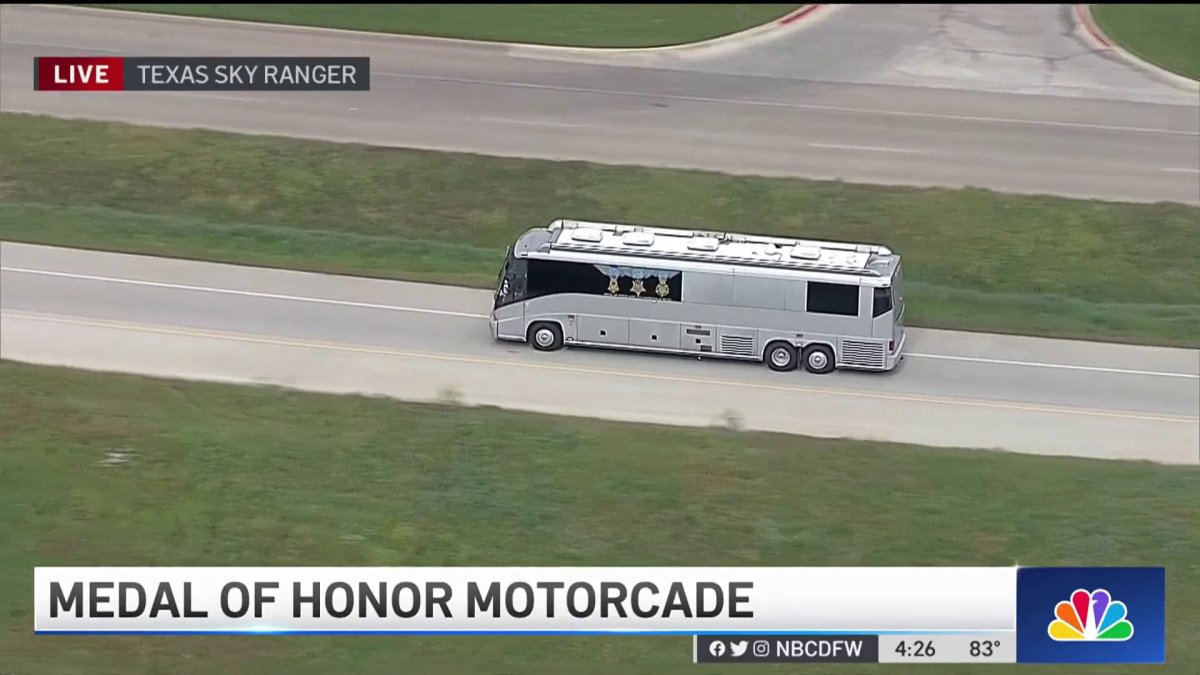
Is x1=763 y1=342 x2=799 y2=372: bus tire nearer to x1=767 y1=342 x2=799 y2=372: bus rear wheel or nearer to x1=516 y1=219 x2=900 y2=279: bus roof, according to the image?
x1=767 y1=342 x2=799 y2=372: bus rear wheel

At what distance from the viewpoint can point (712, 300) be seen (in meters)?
32.5

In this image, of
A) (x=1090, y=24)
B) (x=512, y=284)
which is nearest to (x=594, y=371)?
(x=512, y=284)

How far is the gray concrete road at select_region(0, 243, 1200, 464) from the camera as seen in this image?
30.3 metres

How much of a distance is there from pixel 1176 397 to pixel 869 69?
790 inches

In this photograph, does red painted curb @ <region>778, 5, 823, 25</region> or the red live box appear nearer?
the red live box

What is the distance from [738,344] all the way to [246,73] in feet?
66.5

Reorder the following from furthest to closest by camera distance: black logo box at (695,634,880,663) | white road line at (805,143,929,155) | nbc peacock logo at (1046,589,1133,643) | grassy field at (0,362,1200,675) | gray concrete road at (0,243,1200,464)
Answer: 1. white road line at (805,143,929,155)
2. gray concrete road at (0,243,1200,464)
3. grassy field at (0,362,1200,675)
4. nbc peacock logo at (1046,589,1133,643)
5. black logo box at (695,634,880,663)

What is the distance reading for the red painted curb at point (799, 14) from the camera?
54.2m

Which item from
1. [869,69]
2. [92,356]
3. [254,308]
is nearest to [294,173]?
[254,308]

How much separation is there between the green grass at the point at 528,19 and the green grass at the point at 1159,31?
10.5 m

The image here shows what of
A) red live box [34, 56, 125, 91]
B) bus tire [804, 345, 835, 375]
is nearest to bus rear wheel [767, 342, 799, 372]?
bus tire [804, 345, 835, 375]

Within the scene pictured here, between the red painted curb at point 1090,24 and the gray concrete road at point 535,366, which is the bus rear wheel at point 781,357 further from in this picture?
the red painted curb at point 1090,24

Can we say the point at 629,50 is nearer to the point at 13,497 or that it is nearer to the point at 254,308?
the point at 254,308

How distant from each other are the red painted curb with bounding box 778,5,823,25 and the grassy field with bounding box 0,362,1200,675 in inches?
1088
